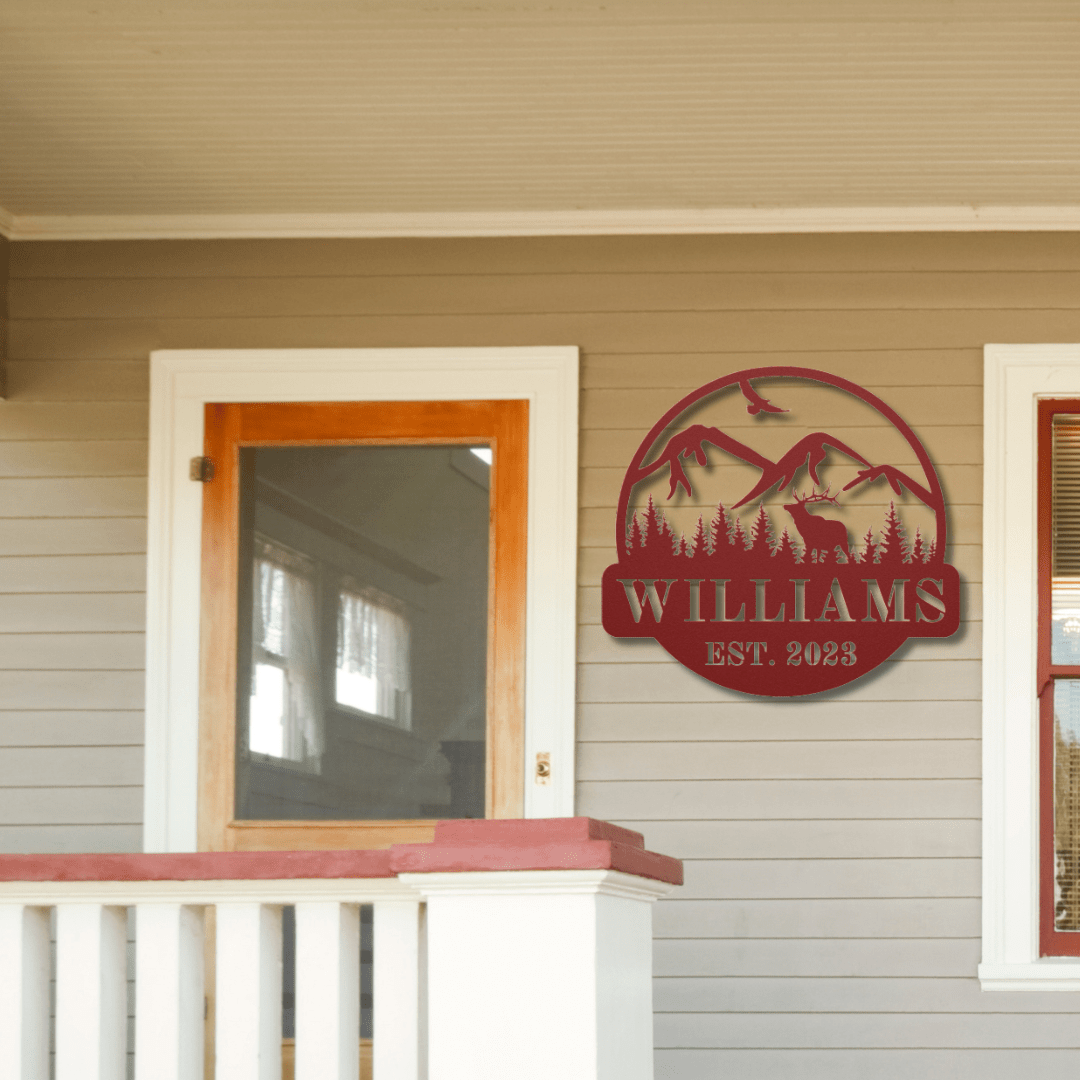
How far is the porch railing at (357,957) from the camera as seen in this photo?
141 cm

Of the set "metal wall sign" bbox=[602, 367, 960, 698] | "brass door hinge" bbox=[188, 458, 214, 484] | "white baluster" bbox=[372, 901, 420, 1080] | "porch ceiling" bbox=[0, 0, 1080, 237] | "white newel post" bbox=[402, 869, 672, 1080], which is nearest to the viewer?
"white newel post" bbox=[402, 869, 672, 1080]

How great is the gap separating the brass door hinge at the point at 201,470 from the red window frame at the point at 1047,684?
223 cm

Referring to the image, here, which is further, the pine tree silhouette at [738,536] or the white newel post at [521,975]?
the pine tree silhouette at [738,536]

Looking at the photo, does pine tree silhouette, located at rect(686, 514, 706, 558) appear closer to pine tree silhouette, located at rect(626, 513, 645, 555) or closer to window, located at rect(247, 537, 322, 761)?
pine tree silhouette, located at rect(626, 513, 645, 555)

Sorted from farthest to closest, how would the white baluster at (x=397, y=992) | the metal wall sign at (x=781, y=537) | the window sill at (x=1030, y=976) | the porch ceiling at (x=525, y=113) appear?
the metal wall sign at (x=781, y=537)
the window sill at (x=1030, y=976)
the porch ceiling at (x=525, y=113)
the white baluster at (x=397, y=992)

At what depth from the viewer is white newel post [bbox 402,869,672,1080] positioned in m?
1.39

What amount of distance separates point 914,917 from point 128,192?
278cm

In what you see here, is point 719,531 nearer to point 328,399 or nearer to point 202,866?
point 328,399

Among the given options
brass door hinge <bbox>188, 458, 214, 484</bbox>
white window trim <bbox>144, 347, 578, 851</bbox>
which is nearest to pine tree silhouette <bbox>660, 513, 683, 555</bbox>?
white window trim <bbox>144, 347, 578, 851</bbox>

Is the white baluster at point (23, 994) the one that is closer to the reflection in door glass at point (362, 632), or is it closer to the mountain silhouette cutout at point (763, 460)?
the reflection in door glass at point (362, 632)

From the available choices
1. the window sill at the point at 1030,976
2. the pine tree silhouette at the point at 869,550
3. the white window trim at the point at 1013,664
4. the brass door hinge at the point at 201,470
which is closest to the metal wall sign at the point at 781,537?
the pine tree silhouette at the point at 869,550

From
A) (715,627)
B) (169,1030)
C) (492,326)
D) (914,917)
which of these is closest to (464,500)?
(492,326)

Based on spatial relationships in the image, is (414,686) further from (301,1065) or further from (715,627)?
(301,1065)

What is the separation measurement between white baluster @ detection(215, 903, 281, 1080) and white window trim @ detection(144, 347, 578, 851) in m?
1.97
